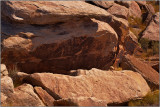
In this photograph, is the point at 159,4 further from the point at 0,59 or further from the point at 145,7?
the point at 0,59

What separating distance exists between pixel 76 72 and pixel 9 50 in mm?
1880

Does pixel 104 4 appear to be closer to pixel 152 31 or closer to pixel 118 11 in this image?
pixel 118 11

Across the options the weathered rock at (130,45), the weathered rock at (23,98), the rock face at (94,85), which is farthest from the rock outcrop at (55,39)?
the weathered rock at (130,45)

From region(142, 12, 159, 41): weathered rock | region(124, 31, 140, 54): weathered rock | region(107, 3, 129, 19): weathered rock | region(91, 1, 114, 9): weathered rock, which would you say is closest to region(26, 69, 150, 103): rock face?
region(124, 31, 140, 54): weathered rock

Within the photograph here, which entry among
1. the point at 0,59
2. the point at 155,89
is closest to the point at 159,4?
the point at 155,89

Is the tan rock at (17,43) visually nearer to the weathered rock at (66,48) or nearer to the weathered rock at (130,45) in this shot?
the weathered rock at (66,48)

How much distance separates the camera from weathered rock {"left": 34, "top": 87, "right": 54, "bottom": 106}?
643 centimetres

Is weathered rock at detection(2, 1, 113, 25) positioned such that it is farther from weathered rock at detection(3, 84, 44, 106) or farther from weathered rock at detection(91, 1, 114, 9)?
weathered rock at detection(91, 1, 114, 9)

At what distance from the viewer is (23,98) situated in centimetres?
607

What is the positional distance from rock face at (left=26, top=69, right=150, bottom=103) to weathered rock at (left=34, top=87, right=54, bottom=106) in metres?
0.12

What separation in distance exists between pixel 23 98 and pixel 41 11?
8.79 feet

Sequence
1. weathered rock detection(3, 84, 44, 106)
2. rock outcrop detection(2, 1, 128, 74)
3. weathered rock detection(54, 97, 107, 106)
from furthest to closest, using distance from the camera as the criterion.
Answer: rock outcrop detection(2, 1, 128, 74), weathered rock detection(3, 84, 44, 106), weathered rock detection(54, 97, 107, 106)

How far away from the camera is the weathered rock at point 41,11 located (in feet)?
24.9

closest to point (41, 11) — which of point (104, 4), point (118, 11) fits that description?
point (104, 4)
